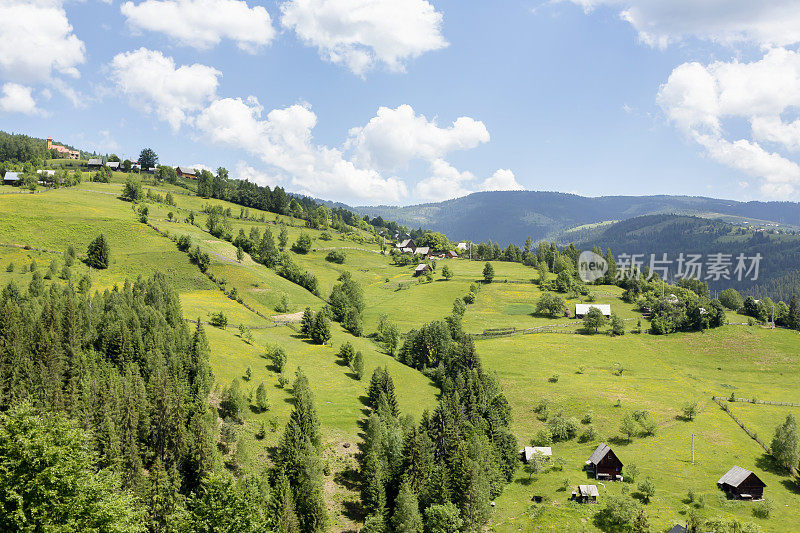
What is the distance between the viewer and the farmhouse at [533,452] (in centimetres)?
7369

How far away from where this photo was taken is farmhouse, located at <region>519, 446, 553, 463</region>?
242 feet

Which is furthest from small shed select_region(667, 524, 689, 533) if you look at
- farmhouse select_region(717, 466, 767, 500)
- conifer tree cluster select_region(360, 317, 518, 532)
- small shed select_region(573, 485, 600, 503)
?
conifer tree cluster select_region(360, 317, 518, 532)

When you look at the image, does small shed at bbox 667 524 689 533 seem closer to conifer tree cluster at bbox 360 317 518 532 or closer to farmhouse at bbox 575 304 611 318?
conifer tree cluster at bbox 360 317 518 532

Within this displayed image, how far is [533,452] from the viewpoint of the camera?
242 ft

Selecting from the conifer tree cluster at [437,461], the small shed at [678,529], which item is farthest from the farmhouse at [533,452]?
the small shed at [678,529]

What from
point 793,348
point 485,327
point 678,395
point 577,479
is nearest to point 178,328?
point 577,479

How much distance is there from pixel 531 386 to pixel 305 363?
50.9 meters

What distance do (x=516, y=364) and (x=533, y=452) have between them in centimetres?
3851

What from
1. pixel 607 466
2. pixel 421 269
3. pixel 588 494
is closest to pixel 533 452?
pixel 607 466

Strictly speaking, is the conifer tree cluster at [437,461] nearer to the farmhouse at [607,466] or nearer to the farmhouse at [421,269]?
the farmhouse at [607,466]

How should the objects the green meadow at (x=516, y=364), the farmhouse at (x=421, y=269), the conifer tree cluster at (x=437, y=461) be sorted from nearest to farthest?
the conifer tree cluster at (x=437, y=461), the green meadow at (x=516, y=364), the farmhouse at (x=421, y=269)

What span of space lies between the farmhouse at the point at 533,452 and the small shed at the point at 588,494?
11.2 m

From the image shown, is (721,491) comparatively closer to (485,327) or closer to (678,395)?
(678,395)

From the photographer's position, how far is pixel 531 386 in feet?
329
